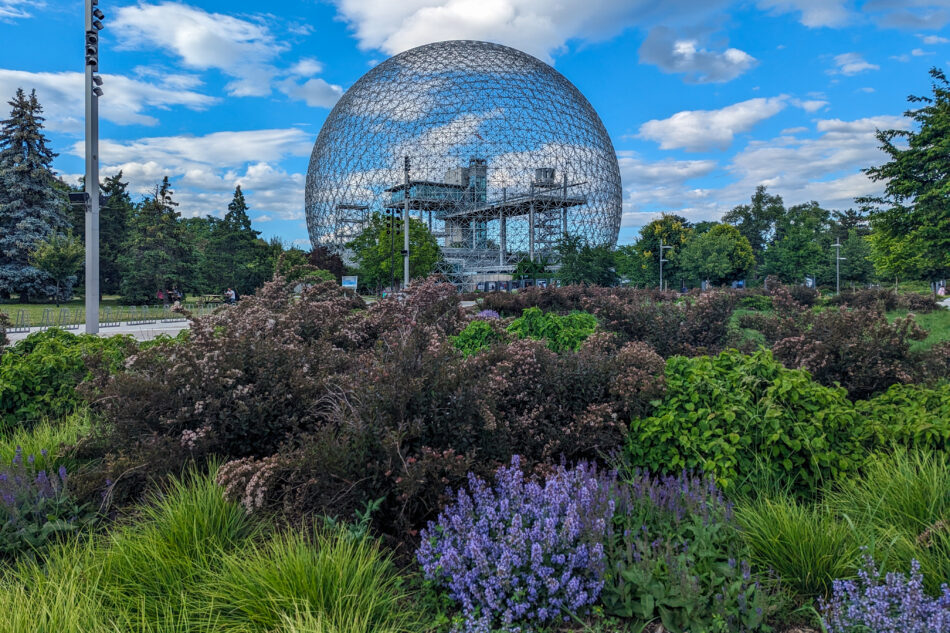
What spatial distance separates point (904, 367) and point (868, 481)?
2960mm

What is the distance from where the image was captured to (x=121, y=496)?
13.1ft

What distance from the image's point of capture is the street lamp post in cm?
1180

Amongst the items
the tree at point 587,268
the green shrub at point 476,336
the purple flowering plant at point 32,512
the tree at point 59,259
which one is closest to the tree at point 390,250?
the tree at point 587,268

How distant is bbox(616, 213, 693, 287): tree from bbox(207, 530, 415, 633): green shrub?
5167 centimetres

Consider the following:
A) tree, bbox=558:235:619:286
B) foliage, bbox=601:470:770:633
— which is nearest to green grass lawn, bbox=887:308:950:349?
foliage, bbox=601:470:770:633

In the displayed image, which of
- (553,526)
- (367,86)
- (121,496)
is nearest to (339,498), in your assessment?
(553,526)

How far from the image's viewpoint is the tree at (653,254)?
54.8 meters

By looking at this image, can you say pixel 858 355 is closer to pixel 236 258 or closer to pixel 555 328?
pixel 555 328

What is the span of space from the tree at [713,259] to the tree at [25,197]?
56691 millimetres

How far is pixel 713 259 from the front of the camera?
57.9 meters

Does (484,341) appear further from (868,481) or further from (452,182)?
(452,182)

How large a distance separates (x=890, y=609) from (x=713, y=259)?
6104cm

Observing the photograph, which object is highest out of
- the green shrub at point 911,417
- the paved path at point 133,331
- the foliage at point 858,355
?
the foliage at point 858,355

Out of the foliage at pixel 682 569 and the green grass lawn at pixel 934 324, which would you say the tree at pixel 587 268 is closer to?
the green grass lawn at pixel 934 324
